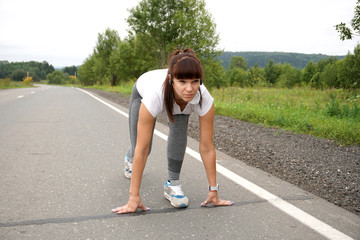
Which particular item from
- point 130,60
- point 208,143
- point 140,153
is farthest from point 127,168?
point 130,60

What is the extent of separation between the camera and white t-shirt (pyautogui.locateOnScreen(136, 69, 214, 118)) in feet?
7.47

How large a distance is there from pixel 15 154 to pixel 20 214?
2301 millimetres

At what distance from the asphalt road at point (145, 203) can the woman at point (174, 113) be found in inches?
7.0

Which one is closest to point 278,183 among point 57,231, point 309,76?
point 57,231

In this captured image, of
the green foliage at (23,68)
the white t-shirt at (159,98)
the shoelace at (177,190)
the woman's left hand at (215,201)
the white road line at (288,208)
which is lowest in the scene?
the white road line at (288,208)

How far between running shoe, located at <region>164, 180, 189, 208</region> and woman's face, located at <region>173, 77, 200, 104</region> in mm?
930

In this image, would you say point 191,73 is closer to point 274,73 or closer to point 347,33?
point 347,33

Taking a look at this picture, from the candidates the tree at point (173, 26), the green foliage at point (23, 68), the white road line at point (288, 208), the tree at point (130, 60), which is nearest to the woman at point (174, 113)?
the white road line at point (288, 208)

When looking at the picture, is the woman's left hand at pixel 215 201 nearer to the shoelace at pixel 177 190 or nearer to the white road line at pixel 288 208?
the shoelace at pixel 177 190

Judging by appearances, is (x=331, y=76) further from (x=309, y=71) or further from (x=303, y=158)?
(x=303, y=158)

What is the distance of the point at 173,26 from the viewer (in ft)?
106

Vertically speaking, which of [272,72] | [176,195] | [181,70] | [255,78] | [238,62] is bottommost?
[176,195]

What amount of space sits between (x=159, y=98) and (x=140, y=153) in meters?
0.47

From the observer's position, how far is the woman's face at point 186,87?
7.06ft
